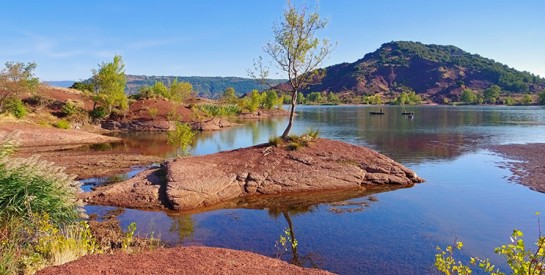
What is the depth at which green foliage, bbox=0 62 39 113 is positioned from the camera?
4981cm

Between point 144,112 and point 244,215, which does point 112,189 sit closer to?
point 244,215

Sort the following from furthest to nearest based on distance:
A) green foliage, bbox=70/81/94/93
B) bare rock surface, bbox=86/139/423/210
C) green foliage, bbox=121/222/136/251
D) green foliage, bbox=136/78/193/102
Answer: green foliage, bbox=136/78/193/102, green foliage, bbox=70/81/94/93, bare rock surface, bbox=86/139/423/210, green foliage, bbox=121/222/136/251

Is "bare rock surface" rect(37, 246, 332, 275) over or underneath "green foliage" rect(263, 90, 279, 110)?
underneath

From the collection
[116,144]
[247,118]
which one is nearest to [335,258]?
[116,144]

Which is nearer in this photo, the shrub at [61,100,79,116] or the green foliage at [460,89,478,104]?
the shrub at [61,100,79,116]

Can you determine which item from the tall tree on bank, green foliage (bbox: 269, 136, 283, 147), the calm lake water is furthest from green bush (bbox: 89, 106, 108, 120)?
the calm lake water

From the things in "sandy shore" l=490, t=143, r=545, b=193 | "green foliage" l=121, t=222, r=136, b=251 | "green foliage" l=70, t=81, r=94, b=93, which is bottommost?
"sandy shore" l=490, t=143, r=545, b=193

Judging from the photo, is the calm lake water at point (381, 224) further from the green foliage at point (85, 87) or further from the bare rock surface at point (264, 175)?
the green foliage at point (85, 87)

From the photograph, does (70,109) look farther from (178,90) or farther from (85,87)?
(178,90)

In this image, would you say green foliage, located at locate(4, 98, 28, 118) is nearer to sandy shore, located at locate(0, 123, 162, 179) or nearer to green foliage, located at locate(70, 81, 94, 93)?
sandy shore, located at locate(0, 123, 162, 179)

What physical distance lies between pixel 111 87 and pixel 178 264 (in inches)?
2283

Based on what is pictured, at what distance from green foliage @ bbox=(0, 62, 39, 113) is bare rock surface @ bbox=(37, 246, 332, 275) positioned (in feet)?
166

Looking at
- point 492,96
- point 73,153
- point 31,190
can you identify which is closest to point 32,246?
point 31,190

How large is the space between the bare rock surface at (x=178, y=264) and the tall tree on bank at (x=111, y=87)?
2199 inches
